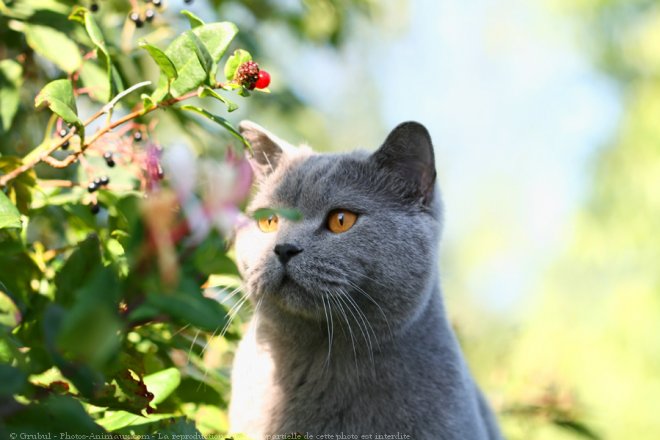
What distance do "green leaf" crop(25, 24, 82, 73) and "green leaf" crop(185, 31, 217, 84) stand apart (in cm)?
44

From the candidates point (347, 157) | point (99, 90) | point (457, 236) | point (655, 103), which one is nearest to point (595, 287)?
point (655, 103)

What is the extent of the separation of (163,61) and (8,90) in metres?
0.61

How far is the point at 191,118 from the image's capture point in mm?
1623

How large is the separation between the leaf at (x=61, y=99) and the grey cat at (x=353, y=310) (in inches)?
21.4

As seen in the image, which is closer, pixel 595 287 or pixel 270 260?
pixel 270 260

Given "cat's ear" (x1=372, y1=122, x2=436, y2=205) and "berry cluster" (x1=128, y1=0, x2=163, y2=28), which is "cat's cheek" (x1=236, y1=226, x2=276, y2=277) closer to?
"cat's ear" (x1=372, y1=122, x2=436, y2=205)

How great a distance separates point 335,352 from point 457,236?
9302mm

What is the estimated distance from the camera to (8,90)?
4.83ft

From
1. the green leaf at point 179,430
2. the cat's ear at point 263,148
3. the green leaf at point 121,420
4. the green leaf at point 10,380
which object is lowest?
the green leaf at point 121,420

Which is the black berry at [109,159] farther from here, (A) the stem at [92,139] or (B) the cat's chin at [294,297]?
(B) the cat's chin at [294,297]

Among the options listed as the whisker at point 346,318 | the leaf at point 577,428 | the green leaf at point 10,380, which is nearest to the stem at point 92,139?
the green leaf at point 10,380

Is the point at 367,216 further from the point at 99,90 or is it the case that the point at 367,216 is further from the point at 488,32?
the point at 488,32

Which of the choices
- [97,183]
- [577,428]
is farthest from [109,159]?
[577,428]

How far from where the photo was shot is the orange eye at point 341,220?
1600 mm
